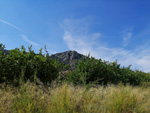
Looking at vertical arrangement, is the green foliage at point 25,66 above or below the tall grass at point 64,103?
above

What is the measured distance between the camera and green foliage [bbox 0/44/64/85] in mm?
5770

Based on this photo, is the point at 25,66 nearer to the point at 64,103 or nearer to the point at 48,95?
the point at 48,95

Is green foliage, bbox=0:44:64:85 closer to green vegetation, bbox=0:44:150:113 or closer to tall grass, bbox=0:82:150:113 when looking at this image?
green vegetation, bbox=0:44:150:113

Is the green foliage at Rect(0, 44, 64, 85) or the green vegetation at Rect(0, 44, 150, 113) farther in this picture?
the green foliage at Rect(0, 44, 64, 85)

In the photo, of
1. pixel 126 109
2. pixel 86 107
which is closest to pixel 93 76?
pixel 126 109

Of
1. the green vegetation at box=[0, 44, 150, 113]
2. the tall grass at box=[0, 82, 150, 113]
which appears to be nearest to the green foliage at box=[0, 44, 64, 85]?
the green vegetation at box=[0, 44, 150, 113]

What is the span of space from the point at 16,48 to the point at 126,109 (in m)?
5.35

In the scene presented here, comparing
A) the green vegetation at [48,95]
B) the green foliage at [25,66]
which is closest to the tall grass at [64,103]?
the green vegetation at [48,95]

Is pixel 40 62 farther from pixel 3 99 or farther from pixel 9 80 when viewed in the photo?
pixel 3 99

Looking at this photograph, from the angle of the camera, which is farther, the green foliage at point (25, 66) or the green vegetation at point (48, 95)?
the green foliage at point (25, 66)

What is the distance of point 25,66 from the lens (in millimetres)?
5227

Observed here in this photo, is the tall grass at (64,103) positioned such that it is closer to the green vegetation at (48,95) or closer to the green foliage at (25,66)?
the green vegetation at (48,95)

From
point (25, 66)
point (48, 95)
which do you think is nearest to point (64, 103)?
point (48, 95)

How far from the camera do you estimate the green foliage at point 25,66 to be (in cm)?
577
